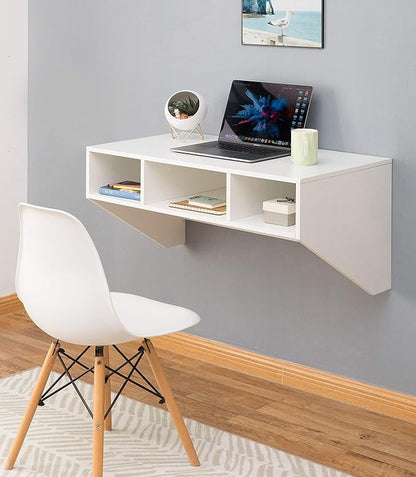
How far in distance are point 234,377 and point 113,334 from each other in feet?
3.44

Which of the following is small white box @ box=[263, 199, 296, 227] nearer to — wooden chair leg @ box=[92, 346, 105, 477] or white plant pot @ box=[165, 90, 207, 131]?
white plant pot @ box=[165, 90, 207, 131]

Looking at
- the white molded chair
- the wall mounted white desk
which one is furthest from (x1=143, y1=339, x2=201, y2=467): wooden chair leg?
the wall mounted white desk

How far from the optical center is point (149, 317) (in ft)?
8.15

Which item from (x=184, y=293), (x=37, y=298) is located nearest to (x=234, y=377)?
(x=184, y=293)

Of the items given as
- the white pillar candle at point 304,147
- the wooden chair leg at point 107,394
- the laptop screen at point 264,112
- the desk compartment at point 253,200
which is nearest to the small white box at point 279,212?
the desk compartment at point 253,200

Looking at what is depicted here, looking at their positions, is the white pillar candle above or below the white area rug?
above

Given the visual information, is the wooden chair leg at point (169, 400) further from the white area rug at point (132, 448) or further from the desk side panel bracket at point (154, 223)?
the desk side panel bracket at point (154, 223)

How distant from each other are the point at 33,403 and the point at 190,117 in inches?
44.3

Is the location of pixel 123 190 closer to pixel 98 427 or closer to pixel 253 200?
pixel 253 200

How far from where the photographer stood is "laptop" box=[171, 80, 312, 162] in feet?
9.31

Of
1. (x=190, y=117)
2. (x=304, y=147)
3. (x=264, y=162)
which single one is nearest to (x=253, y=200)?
(x=264, y=162)

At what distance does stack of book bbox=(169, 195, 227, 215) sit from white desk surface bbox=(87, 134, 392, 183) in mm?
134

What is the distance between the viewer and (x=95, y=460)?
232 centimetres

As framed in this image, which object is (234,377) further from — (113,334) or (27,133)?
(27,133)
